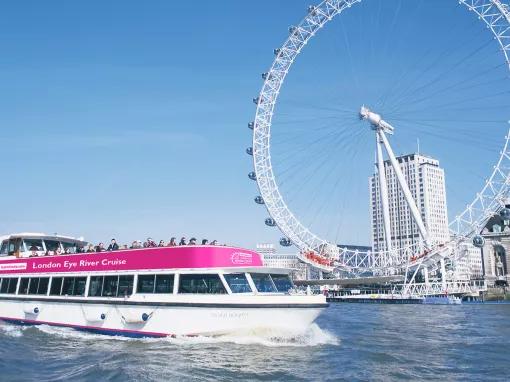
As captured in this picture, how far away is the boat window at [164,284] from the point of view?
21406 mm

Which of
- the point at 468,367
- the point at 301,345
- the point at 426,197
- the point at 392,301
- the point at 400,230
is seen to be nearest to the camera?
the point at 468,367

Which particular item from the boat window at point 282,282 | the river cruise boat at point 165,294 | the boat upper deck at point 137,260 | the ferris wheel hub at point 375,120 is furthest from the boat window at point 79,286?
the ferris wheel hub at point 375,120

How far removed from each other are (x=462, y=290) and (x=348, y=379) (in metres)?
80.9

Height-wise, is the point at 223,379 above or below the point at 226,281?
below

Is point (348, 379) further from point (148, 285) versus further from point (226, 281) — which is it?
point (148, 285)

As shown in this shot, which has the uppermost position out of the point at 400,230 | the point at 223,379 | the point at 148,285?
the point at 400,230

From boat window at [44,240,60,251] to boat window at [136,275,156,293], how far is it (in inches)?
369

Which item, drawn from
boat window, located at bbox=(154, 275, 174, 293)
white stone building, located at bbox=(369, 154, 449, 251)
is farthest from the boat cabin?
white stone building, located at bbox=(369, 154, 449, 251)

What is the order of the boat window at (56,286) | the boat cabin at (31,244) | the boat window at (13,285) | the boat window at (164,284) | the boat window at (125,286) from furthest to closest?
the boat cabin at (31,244)
the boat window at (13,285)
the boat window at (56,286)
the boat window at (125,286)
the boat window at (164,284)

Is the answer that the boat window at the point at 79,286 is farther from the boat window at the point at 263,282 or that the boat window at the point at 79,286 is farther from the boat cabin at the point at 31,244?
the boat window at the point at 263,282

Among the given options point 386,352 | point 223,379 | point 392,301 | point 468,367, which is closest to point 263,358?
point 223,379

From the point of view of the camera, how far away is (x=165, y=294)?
21297 millimetres

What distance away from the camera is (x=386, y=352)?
1984cm

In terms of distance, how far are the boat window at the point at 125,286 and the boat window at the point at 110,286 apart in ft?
0.88
